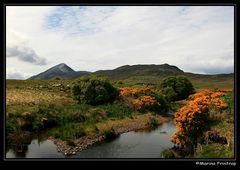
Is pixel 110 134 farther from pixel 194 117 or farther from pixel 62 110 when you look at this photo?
pixel 194 117

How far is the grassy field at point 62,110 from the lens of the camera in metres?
18.0

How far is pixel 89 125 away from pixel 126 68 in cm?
546

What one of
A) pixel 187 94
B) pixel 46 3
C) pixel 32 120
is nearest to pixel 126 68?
pixel 187 94

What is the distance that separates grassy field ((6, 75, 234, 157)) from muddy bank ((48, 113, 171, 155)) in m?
0.07

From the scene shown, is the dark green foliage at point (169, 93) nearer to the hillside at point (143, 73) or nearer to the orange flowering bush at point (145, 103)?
the orange flowering bush at point (145, 103)

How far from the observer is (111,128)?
22.1 metres

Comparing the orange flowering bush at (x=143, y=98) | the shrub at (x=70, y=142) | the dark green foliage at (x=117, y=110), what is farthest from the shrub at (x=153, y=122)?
the shrub at (x=70, y=142)

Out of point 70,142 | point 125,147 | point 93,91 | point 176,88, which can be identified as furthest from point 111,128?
point 176,88

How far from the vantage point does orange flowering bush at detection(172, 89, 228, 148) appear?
17250 millimetres

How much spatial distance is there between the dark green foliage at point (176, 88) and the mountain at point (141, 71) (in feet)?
2.37

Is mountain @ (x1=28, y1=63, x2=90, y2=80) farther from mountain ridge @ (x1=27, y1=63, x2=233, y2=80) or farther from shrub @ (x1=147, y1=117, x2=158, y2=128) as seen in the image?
shrub @ (x1=147, y1=117, x2=158, y2=128)

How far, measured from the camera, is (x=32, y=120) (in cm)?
1998

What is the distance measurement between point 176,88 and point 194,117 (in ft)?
7.58

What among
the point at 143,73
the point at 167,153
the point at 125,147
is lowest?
the point at 125,147
